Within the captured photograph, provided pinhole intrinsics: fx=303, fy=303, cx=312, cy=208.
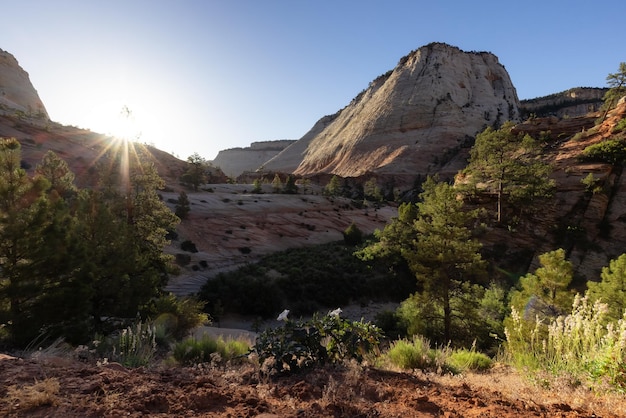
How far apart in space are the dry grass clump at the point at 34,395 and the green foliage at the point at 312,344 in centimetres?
203

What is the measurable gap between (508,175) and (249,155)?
160051mm

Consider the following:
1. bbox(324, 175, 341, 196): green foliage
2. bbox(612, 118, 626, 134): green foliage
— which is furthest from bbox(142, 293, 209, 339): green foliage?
bbox(324, 175, 341, 196): green foliage

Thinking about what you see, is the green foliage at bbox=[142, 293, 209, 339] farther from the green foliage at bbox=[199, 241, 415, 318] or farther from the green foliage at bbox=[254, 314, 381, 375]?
the green foliage at bbox=[254, 314, 381, 375]

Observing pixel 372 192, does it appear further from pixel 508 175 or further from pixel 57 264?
pixel 57 264

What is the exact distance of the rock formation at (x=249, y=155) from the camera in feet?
549

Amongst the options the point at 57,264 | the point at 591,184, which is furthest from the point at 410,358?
the point at 591,184

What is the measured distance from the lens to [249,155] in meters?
174

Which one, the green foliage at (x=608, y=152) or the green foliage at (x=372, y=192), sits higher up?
the green foliage at (x=608, y=152)

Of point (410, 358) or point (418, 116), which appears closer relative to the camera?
point (410, 358)

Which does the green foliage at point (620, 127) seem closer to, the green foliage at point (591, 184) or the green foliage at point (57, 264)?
the green foliage at point (591, 184)

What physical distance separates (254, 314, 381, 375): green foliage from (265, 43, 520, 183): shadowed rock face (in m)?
75.5

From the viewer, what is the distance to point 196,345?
5688 millimetres

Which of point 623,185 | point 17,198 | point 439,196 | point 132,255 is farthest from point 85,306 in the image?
point 623,185

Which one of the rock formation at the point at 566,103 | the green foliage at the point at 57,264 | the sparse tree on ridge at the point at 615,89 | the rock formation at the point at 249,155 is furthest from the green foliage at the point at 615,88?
the rock formation at the point at 249,155
